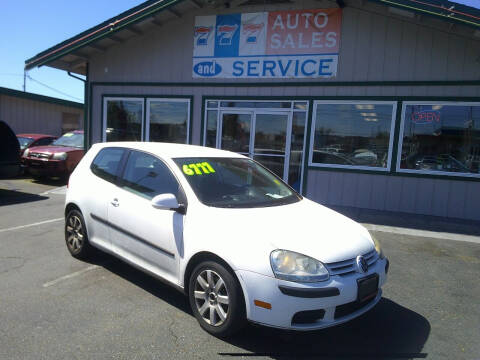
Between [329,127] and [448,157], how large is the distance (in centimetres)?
263

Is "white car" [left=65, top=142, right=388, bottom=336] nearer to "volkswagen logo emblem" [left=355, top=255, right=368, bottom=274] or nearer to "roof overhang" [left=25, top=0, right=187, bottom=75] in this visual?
"volkswagen logo emblem" [left=355, top=255, right=368, bottom=274]

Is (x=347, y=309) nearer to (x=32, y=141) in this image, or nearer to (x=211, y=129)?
(x=211, y=129)

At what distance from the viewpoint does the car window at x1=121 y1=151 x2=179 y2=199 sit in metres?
3.69

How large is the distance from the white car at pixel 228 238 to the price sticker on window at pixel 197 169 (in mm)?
12

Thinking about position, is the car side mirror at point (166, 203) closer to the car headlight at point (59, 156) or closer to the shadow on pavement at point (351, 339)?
the shadow on pavement at point (351, 339)

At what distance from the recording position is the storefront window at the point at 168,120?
9914 millimetres

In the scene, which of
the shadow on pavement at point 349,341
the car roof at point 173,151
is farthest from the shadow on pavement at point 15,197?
the shadow on pavement at point 349,341

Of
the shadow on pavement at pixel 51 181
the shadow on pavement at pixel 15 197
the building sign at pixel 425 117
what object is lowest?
the shadow on pavement at pixel 15 197

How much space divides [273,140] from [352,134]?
1902 mm

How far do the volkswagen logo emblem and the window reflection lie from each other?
578 centimetres

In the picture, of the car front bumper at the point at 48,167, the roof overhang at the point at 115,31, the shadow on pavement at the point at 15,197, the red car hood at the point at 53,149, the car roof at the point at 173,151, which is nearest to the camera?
the car roof at the point at 173,151

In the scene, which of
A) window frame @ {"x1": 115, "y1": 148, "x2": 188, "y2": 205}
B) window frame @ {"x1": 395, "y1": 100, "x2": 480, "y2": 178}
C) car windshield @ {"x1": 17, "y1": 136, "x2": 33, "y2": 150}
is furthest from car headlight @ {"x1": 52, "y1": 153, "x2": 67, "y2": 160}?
window frame @ {"x1": 395, "y1": 100, "x2": 480, "y2": 178}

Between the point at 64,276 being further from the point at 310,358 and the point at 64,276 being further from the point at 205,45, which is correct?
the point at 205,45

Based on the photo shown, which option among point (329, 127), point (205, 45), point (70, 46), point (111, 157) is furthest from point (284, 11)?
point (111, 157)
